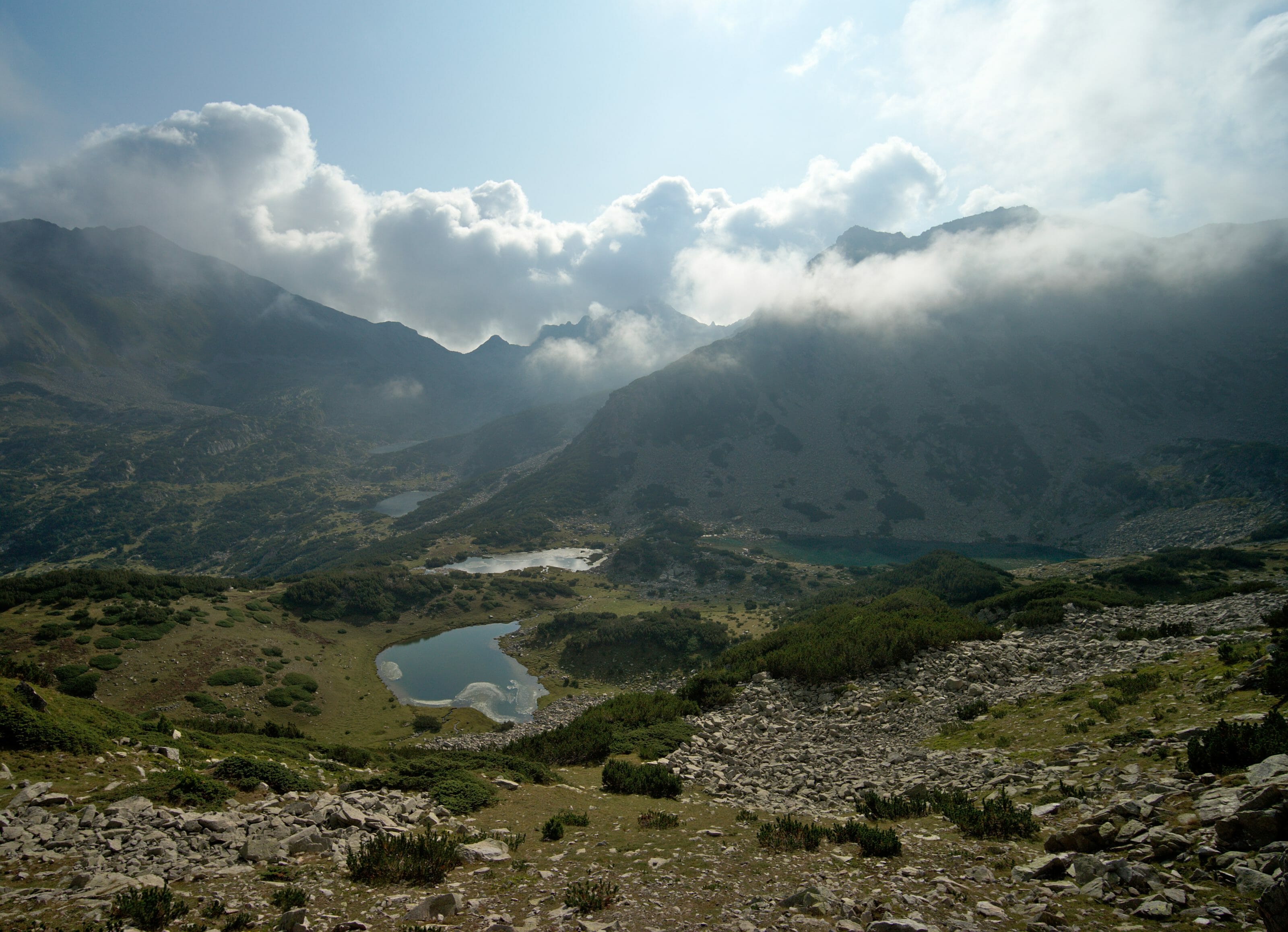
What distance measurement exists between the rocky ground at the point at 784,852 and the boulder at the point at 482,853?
0.05m

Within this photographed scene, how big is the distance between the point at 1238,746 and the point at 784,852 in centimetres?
949

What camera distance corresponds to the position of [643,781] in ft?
63.0

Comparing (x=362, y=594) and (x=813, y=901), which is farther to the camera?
(x=362, y=594)

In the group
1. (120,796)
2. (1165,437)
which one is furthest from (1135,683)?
(1165,437)

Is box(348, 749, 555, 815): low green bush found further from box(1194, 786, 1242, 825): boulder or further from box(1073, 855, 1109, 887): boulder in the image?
box(1194, 786, 1242, 825): boulder

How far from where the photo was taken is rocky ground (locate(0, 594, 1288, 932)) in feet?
26.5

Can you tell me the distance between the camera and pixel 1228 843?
8008 millimetres

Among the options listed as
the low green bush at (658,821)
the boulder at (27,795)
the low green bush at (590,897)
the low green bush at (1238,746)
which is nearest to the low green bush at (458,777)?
the low green bush at (658,821)

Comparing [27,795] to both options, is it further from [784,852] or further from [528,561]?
[528,561]

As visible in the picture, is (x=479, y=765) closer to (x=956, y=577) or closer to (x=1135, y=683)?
(x=1135, y=683)

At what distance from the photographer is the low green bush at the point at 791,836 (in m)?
12.4

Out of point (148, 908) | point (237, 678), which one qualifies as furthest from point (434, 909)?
point (237, 678)

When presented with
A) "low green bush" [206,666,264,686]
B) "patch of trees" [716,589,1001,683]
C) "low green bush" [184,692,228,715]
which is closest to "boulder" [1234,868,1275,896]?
"patch of trees" [716,589,1001,683]

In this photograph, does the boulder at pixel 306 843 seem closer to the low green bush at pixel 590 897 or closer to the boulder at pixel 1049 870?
the low green bush at pixel 590 897
